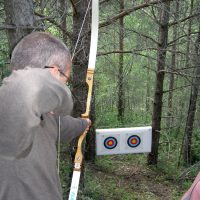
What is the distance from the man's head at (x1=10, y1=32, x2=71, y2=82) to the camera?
144cm

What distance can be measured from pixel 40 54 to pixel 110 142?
2.42 meters

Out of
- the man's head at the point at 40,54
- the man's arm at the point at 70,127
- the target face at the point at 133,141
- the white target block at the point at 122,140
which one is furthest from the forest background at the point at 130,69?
the man's head at the point at 40,54

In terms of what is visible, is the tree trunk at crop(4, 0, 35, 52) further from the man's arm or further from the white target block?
the white target block

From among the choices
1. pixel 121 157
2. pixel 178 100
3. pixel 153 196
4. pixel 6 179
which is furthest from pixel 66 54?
pixel 178 100

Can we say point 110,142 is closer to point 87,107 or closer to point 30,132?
point 87,107

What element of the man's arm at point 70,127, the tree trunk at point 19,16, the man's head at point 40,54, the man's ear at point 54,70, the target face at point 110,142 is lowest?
the target face at point 110,142

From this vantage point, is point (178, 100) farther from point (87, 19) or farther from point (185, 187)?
point (87, 19)

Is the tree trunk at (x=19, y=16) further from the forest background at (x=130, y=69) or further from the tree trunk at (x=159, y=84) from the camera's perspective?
the tree trunk at (x=159, y=84)

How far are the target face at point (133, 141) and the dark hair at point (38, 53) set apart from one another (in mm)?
2241

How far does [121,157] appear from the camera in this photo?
927 cm

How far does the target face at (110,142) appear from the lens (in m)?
3.70

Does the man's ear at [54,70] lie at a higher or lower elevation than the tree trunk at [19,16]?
lower

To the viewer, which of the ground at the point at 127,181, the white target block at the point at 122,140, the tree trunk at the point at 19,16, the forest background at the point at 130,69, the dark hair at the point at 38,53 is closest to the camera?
the dark hair at the point at 38,53

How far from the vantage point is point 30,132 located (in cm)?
128
